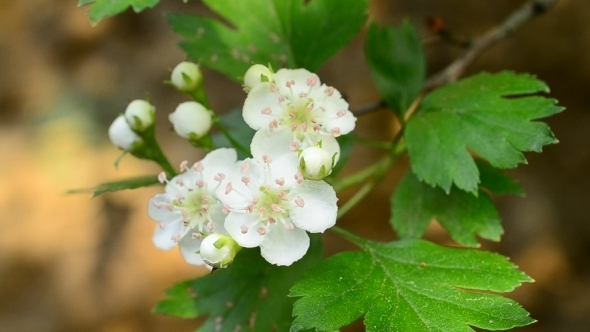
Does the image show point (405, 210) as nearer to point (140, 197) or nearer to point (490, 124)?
point (490, 124)

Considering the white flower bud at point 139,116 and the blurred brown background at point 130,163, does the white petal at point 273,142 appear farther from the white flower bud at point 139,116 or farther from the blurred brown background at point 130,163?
the blurred brown background at point 130,163

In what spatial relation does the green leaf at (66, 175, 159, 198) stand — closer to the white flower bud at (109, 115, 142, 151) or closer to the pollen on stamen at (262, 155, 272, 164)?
the white flower bud at (109, 115, 142, 151)

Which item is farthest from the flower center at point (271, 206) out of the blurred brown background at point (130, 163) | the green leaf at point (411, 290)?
the blurred brown background at point (130, 163)

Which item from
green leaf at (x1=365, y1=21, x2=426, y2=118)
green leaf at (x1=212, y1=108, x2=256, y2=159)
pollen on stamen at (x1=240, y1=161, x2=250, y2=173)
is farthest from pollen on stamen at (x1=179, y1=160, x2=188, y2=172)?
green leaf at (x1=365, y1=21, x2=426, y2=118)

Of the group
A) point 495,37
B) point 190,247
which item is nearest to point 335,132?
point 190,247

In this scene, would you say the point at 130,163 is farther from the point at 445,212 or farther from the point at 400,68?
the point at 445,212
